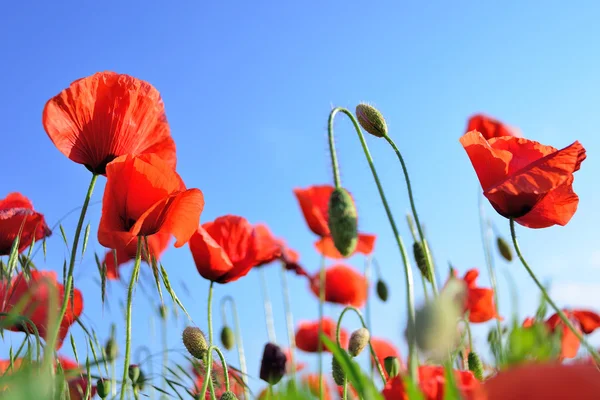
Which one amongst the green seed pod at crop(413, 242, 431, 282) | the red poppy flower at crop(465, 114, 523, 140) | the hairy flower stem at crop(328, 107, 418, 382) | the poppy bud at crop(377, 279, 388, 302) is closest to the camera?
the hairy flower stem at crop(328, 107, 418, 382)

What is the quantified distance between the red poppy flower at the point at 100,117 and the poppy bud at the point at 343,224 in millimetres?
627

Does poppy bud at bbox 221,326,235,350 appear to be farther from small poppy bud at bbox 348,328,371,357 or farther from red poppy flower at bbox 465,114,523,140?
red poppy flower at bbox 465,114,523,140

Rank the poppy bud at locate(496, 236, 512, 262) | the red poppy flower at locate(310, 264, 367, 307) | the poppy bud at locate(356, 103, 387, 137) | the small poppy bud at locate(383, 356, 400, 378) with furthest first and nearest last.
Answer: the red poppy flower at locate(310, 264, 367, 307) → the poppy bud at locate(496, 236, 512, 262) → the small poppy bud at locate(383, 356, 400, 378) → the poppy bud at locate(356, 103, 387, 137)

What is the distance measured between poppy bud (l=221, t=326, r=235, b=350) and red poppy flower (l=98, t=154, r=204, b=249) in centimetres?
112

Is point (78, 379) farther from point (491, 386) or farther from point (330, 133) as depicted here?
point (491, 386)

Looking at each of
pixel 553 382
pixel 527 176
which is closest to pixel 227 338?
pixel 527 176

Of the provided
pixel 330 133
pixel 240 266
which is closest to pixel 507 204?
pixel 330 133

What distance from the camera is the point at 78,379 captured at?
1.75 m

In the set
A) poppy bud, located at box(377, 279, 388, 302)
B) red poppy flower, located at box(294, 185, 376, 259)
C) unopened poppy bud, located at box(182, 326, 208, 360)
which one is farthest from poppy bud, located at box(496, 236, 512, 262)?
unopened poppy bud, located at box(182, 326, 208, 360)

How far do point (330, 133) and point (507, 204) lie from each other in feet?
1.63

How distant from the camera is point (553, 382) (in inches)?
20.3

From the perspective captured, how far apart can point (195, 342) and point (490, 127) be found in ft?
5.83

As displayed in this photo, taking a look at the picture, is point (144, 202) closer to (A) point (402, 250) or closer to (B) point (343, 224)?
(B) point (343, 224)

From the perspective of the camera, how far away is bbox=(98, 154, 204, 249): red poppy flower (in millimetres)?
1474
